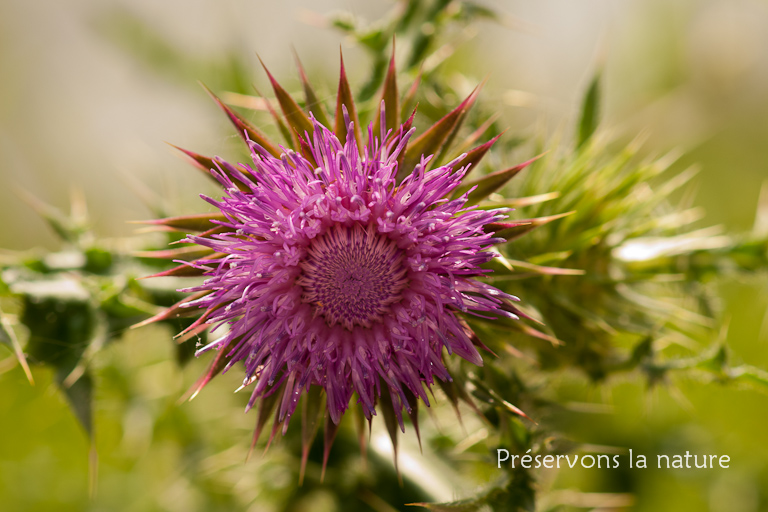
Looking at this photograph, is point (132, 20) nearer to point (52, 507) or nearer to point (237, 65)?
point (237, 65)

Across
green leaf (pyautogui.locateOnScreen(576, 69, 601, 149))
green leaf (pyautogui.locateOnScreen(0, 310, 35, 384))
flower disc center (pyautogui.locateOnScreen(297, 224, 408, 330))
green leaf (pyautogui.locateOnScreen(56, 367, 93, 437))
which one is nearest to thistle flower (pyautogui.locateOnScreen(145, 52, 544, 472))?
flower disc center (pyautogui.locateOnScreen(297, 224, 408, 330))

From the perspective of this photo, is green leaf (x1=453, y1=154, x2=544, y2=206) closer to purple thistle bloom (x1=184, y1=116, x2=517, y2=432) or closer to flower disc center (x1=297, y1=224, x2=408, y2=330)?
purple thistle bloom (x1=184, y1=116, x2=517, y2=432)

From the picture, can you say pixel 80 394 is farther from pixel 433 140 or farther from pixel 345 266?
pixel 433 140

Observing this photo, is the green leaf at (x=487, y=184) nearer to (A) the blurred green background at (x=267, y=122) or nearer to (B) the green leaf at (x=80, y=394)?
(A) the blurred green background at (x=267, y=122)

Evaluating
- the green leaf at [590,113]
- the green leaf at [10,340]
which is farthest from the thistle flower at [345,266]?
the green leaf at [590,113]

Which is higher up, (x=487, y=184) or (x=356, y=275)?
(x=487, y=184)

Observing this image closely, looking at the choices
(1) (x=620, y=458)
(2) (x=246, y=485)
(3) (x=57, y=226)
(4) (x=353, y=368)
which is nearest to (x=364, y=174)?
(4) (x=353, y=368)

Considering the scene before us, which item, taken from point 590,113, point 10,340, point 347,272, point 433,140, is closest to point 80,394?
point 10,340
